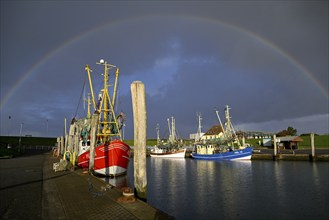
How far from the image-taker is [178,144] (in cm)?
9756

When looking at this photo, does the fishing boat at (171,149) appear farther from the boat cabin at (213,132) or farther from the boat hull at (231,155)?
the boat cabin at (213,132)

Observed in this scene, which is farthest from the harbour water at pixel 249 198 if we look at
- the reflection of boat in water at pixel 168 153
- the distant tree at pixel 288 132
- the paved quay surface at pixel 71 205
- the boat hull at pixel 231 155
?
the distant tree at pixel 288 132

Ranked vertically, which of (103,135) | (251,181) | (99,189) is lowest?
(251,181)

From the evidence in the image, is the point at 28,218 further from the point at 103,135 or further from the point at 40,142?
the point at 40,142

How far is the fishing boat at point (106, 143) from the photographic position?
3022 cm

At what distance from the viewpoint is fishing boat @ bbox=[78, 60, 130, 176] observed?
99.1 ft

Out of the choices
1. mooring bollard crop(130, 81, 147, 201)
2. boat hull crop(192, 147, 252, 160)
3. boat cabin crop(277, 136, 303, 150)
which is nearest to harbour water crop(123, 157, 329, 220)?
mooring bollard crop(130, 81, 147, 201)

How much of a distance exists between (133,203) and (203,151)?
71885 millimetres

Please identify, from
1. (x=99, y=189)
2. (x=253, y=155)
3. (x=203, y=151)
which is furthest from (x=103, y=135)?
(x=203, y=151)

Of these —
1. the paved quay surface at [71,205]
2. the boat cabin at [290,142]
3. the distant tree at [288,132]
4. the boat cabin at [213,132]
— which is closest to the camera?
the paved quay surface at [71,205]

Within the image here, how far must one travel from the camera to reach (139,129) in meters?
13.0

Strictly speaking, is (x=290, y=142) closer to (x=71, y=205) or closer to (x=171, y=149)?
(x=171, y=149)

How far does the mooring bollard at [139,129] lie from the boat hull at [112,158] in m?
17.2

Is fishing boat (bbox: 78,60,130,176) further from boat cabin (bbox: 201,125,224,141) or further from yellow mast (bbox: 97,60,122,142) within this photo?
boat cabin (bbox: 201,125,224,141)
